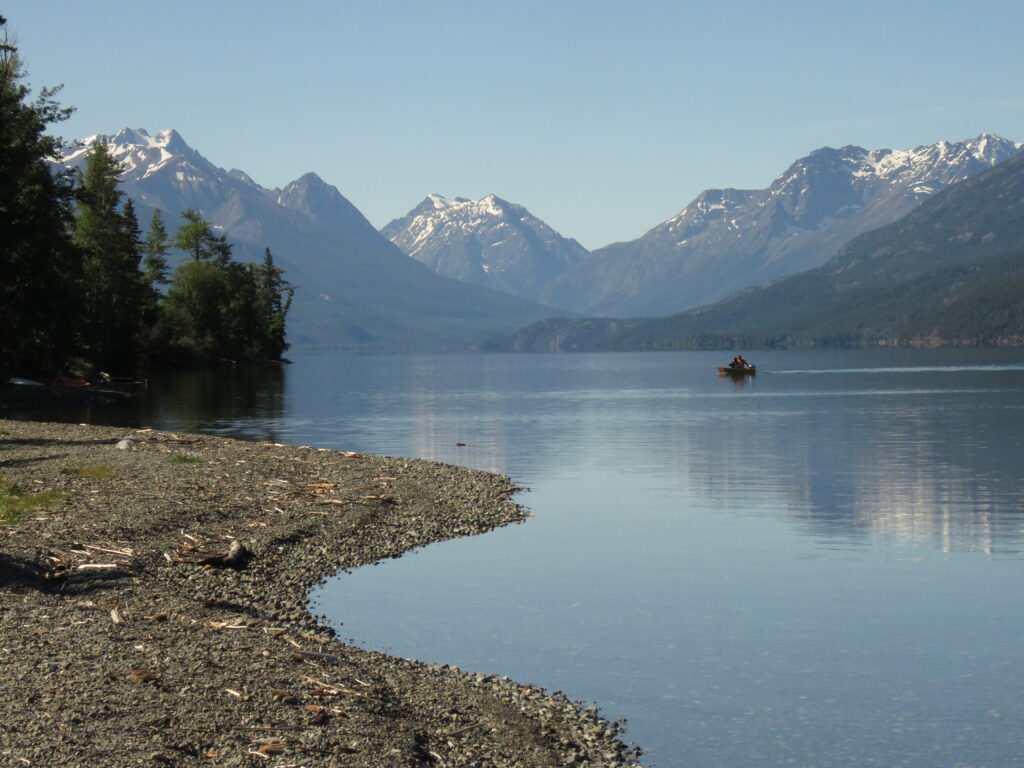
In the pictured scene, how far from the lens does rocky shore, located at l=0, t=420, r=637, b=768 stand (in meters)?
14.4

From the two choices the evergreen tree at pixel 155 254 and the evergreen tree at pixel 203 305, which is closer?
the evergreen tree at pixel 203 305

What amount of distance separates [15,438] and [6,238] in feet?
68.5

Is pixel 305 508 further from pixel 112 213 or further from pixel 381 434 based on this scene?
pixel 112 213

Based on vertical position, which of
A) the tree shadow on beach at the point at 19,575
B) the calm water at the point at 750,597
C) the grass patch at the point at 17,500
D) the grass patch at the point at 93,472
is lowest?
the calm water at the point at 750,597

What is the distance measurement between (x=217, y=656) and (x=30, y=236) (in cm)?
5775

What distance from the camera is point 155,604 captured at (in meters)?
21.5

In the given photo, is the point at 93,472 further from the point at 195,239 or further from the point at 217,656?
the point at 195,239

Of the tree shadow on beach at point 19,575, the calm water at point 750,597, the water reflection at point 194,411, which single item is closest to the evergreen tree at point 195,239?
the water reflection at point 194,411

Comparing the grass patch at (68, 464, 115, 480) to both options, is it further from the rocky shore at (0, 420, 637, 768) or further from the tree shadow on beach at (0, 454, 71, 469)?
the tree shadow on beach at (0, 454, 71, 469)

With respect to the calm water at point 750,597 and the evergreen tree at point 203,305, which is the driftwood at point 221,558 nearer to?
the calm water at point 750,597

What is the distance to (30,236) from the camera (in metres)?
67.8

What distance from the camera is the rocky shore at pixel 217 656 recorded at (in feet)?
47.4

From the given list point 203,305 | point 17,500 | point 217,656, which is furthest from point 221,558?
point 203,305

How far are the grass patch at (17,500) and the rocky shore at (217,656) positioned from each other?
5.7 inches
